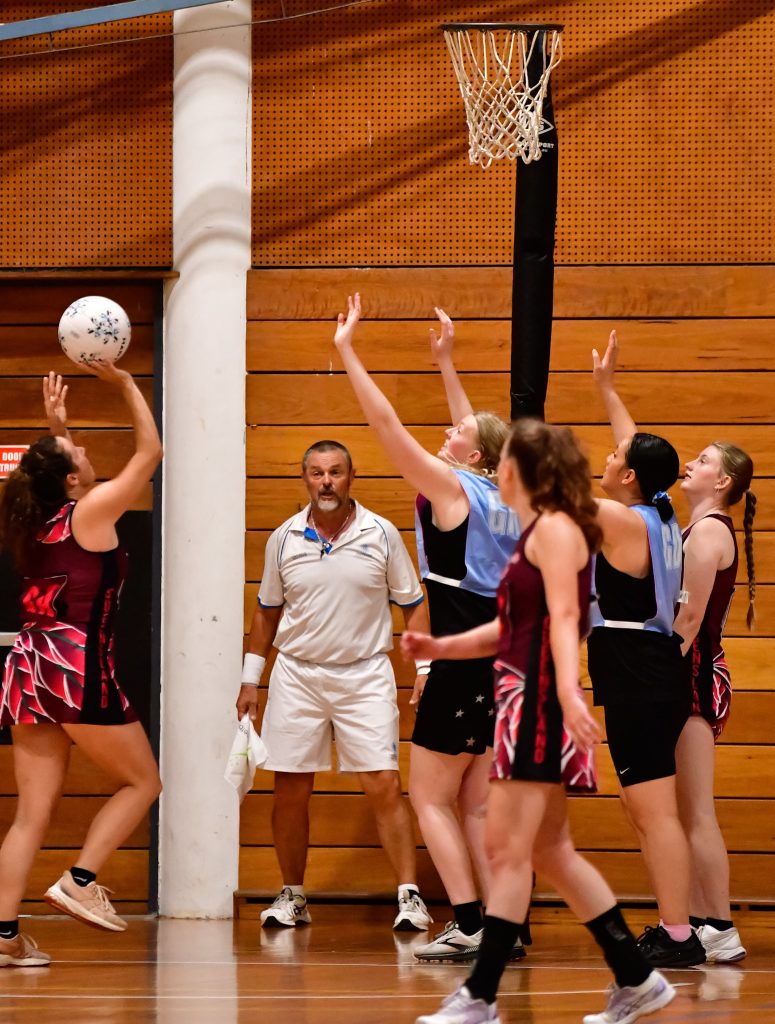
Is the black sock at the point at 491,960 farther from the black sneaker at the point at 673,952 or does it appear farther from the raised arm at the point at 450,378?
the raised arm at the point at 450,378

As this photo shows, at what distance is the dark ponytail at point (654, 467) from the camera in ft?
16.2

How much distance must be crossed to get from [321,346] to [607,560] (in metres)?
2.39

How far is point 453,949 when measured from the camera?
508 centimetres

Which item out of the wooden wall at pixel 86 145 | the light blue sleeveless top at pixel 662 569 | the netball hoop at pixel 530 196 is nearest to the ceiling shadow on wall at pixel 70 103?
the wooden wall at pixel 86 145

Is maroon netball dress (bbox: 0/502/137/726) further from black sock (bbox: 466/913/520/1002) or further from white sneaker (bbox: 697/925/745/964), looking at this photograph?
white sneaker (bbox: 697/925/745/964)

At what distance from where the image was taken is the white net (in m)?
5.86

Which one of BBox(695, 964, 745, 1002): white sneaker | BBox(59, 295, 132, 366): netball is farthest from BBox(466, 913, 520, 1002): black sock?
BBox(59, 295, 132, 366): netball

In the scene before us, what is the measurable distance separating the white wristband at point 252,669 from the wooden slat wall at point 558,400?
44 centimetres

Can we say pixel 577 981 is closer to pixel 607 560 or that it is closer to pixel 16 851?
pixel 607 560

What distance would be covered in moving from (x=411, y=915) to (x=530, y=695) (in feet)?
8.37

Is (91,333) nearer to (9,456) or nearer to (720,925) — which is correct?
(9,456)

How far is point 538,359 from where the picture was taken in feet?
18.8

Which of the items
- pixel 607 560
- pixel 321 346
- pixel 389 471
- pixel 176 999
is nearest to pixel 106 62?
pixel 321 346

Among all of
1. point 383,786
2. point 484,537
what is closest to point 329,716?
point 383,786
